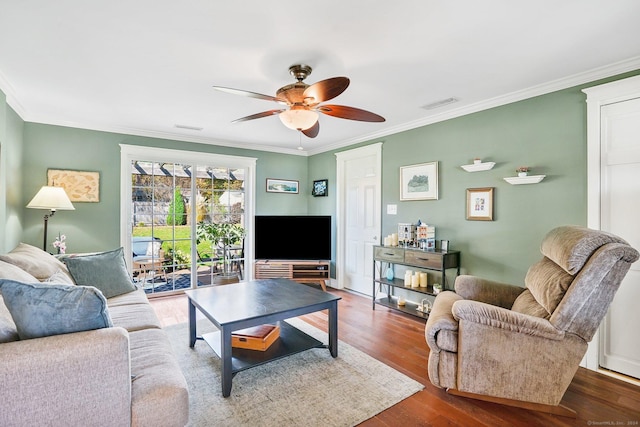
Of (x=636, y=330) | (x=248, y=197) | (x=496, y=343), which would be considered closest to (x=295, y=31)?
(x=496, y=343)

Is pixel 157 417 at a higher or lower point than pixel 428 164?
lower

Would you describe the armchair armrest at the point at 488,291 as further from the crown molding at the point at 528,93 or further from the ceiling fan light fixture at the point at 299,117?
the ceiling fan light fixture at the point at 299,117

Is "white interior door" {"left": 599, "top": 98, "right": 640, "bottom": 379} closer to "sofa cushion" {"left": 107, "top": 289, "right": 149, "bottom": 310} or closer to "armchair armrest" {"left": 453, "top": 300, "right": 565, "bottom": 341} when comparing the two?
"armchair armrest" {"left": 453, "top": 300, "right": 565, "bottom": 341}

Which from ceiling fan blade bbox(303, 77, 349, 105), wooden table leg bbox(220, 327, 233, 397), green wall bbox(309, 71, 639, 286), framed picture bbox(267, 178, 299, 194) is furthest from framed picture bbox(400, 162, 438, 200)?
wooden table leg bbox(220, 327, 233, 397)

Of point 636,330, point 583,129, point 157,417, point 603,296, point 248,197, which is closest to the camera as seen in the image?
point 157,417

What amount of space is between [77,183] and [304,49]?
A: 356cm

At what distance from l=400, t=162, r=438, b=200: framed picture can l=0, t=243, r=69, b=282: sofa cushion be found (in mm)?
3696

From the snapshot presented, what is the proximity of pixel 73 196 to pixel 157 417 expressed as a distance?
3730mm

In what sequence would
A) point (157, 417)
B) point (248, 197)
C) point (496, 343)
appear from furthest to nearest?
1. point (248, 197)
2. point (496, 343)
3. point (157, 417)

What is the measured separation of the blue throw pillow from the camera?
4.27ft

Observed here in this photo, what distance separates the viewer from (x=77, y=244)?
3.99m

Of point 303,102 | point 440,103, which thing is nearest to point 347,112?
point 303,102

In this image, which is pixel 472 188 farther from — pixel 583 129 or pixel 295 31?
pixel 295 31

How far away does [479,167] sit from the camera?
323 cm
